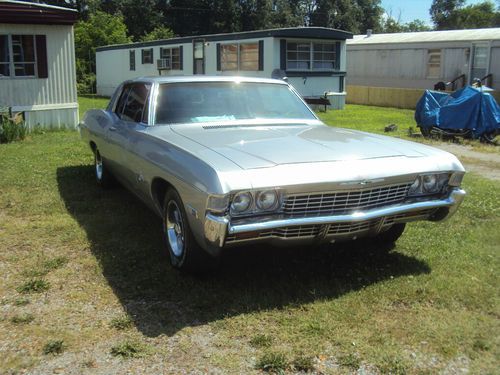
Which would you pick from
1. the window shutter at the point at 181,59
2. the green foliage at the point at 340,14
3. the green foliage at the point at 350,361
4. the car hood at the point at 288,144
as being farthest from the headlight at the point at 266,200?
the green foliage at the point at 340,14

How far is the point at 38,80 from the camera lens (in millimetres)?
13281

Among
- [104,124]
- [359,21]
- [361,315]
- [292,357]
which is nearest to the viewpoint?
[292,357]

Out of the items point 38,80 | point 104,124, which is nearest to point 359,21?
point 38,80

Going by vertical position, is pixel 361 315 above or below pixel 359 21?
below

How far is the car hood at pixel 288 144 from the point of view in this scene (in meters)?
3.97

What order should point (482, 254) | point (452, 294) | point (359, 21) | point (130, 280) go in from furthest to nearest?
point (359, 21), point (482, 254), point (130, 280), point (452, 294)

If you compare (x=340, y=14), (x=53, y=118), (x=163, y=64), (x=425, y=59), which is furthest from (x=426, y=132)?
(x=340, y=14)

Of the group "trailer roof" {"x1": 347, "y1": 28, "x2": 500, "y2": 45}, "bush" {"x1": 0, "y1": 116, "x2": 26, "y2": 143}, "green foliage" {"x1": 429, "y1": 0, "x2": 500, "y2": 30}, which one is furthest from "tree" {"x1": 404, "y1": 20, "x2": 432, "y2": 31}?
"bush" {"x1": 0, "y1": 116, "x2": 26, "y2": 143}

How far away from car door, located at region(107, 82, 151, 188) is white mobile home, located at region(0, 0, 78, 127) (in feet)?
24.4

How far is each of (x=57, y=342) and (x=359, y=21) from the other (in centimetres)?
6201

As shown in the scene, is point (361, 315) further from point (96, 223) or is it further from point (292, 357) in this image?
point (96, 223)

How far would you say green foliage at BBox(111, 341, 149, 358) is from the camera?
3256 mm

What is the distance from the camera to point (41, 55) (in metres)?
13.2

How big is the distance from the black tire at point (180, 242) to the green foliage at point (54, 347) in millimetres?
1086
